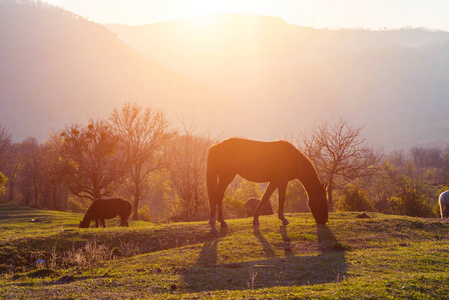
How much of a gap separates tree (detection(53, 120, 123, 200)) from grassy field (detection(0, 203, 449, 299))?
92.1 ft

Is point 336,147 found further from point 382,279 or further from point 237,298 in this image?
point 237,298

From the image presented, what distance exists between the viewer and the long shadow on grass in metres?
6.94

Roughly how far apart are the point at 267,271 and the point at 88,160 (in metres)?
37.4

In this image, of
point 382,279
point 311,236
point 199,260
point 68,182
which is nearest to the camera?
point 382,279

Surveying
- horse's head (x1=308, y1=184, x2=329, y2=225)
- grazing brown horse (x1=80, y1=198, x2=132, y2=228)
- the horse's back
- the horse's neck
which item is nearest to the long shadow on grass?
horse's head (x1=308, y1=184, x2=329, y2=225)

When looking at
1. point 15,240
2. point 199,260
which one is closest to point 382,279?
point 199,260

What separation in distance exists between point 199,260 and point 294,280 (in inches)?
117

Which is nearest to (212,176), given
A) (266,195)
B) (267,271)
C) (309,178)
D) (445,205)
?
(266,195)

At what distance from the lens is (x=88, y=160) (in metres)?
40.6

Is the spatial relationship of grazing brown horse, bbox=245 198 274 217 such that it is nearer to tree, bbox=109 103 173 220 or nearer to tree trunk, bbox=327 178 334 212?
tree trunk, bbox=327 178 334 212

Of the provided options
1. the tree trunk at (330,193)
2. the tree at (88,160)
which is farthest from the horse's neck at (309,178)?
the tree at (88,160)

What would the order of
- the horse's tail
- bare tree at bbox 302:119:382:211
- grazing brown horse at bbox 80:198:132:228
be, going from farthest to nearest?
bare tree at bbox 302:119:382:211, grazing brown horse at bbox 80:198:132:228, the horse's tail

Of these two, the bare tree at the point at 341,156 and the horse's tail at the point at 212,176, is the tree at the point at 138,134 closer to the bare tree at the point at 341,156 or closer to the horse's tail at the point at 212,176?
the bare tree at the point at 341,156

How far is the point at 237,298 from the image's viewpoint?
575cm
